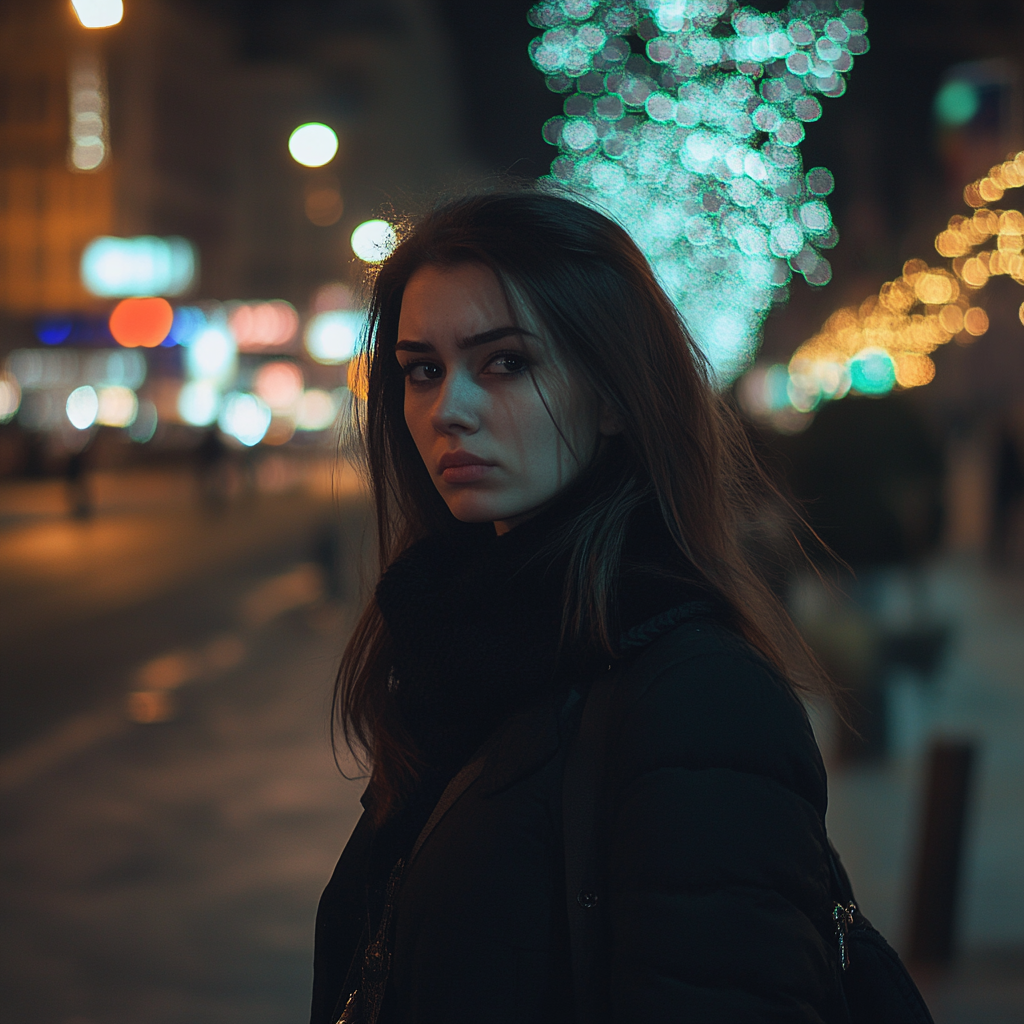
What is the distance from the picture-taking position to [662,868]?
133 centimetres

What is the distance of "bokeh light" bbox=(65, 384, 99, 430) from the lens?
44500 millimetres

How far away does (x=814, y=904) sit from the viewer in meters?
1.41

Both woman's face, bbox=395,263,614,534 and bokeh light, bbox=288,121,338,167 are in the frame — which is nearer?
woman's face, bbox=395,263,614,534

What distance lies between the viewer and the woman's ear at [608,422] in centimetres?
171

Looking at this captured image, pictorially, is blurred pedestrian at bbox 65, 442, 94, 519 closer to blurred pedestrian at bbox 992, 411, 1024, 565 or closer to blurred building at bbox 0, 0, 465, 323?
blurred pedestrian at bbox 992, 411, 1024, 565

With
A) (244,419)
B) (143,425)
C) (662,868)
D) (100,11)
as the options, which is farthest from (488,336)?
(244,419)

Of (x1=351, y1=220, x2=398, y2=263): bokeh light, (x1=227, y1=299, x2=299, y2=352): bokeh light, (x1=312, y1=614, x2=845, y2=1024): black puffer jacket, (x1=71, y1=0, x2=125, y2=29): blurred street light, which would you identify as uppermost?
(x1=227, y1=299, x2=299, y2=352): bokeh light

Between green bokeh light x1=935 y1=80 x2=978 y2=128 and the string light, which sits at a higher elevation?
green bokeh light x1=935 y1=80 x2=978 y2=128

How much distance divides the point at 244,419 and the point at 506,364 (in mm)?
47604

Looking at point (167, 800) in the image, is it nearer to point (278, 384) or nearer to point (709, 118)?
point (709, 118)

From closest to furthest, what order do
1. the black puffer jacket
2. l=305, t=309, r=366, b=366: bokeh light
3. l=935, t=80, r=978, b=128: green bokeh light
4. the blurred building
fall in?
the black puffer jacket → l=935, t=80, r=978, b=128: green bokeh light → the blurred building → l=305, t=309, r=366, b=366: bokeh light

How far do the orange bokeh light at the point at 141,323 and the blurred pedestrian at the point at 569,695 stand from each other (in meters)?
53.2

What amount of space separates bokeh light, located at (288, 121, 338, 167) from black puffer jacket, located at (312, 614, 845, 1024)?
1293 cm

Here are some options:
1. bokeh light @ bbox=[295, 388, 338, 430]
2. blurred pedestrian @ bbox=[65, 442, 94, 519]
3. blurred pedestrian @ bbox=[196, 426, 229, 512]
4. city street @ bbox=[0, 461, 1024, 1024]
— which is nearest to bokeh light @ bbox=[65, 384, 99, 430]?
bokeh light @ bbox=[295, 388, 338, 430]
